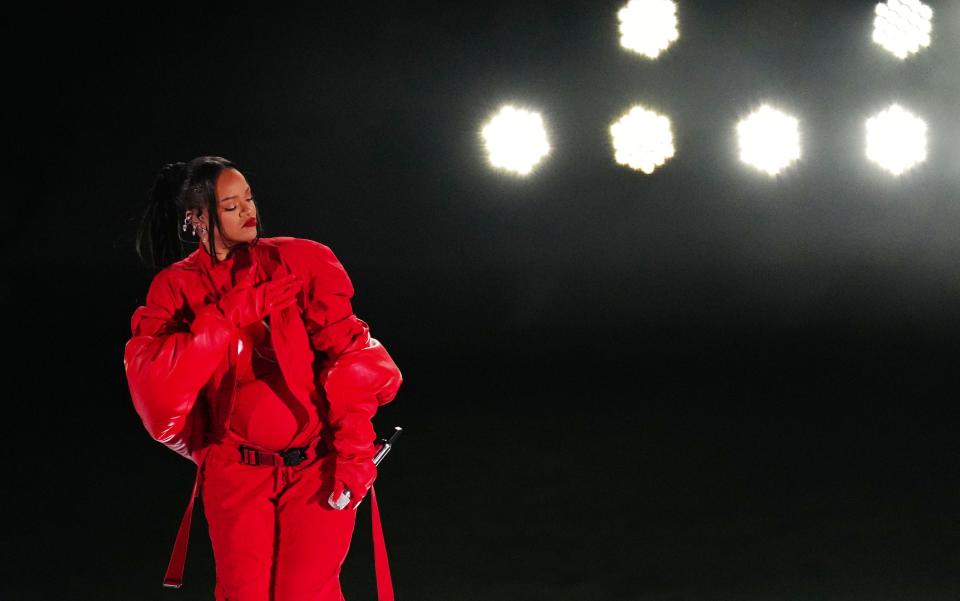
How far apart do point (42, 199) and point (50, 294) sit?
0.68m

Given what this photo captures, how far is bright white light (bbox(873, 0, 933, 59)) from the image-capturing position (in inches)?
307

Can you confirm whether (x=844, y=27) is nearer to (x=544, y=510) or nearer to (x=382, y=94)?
(x=382, y=94)

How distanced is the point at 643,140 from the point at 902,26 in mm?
2184

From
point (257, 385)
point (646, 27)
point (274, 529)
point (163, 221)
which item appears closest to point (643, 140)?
point (646, 27)

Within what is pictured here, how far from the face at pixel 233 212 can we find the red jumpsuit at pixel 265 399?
4 centimetres

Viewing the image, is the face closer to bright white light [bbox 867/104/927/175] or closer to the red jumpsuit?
the red jumpsuit

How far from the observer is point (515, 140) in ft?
24.3

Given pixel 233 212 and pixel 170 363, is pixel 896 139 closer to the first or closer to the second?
pixel 233 212

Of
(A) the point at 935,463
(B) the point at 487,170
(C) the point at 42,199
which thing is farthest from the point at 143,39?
(A) the point at 935,463

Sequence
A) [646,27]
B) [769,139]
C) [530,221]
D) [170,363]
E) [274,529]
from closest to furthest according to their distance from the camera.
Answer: [170,363]
[274,529]
[646,27]
[530,221]
[769,139]

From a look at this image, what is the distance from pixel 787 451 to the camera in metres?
4.25

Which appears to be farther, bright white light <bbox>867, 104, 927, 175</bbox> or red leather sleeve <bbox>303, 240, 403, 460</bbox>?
bright white light <bbox>867, 104, 927, 175</bbox>

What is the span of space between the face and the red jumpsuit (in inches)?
1.4

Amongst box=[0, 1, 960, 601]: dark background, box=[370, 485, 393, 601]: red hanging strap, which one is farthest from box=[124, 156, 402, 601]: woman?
box=[0, 1, 960, 601]: dark background
